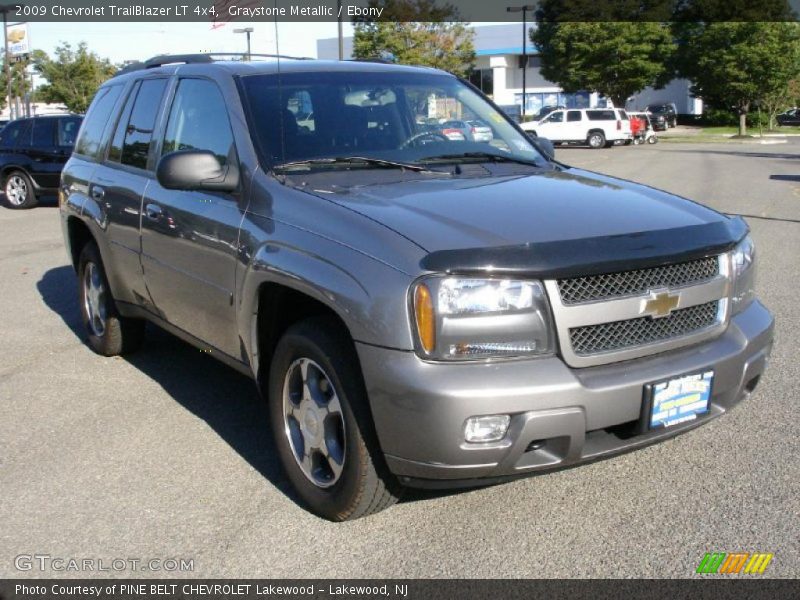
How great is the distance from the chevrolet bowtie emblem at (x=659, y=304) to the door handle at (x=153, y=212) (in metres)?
2.62

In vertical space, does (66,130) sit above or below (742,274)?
above

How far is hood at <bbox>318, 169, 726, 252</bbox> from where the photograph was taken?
314cm

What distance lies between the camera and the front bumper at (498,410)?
2.89 m

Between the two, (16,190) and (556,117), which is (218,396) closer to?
(16,190)

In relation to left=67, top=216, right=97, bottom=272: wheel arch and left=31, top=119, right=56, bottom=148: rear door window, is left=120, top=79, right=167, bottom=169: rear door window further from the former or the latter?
left=31, top=119, right=56, bottom=148: rear door window

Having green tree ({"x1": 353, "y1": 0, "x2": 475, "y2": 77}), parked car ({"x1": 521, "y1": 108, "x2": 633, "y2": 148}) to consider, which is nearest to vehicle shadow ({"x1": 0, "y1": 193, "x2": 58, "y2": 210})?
green tree ({"x1": 353, "y1": 0, "x2": 475, "y2": 77})

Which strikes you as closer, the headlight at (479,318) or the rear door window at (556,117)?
the headlight at (479,318)

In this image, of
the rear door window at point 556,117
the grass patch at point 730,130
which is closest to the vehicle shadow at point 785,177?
the rear door window at point 556,117

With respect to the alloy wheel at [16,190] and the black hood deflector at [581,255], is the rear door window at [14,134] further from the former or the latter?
the black hood deflector at [581,255]

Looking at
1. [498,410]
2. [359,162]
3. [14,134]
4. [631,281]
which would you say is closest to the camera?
[498,410]

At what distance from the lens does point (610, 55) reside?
54531 millimetres

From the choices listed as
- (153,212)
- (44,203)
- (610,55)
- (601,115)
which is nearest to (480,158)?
(153,212)

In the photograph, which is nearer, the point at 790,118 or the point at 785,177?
the point at 785,177

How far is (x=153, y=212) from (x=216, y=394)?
3.91ft
